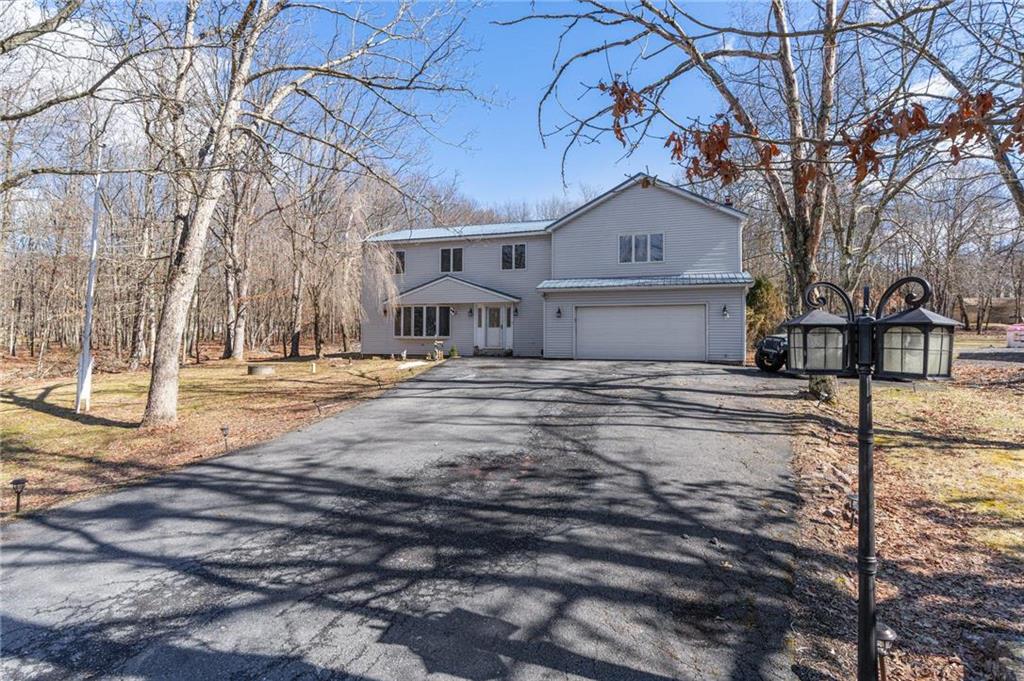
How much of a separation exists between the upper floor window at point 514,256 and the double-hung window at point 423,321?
125 inches

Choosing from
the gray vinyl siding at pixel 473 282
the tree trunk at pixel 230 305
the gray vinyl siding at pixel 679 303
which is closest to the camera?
the gray vinyl siding at pixel 679 303

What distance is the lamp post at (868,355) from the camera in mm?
2537

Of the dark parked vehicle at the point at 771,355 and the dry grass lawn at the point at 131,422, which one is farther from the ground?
the dark parked vehicle at the point at 771,355

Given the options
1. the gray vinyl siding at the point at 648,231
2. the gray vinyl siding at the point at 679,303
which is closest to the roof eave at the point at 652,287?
the gray vinyl siding at the point at 679,303

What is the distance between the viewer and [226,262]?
2369cm

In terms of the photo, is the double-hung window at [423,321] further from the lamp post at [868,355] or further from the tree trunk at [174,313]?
the lamp post at [868,355]

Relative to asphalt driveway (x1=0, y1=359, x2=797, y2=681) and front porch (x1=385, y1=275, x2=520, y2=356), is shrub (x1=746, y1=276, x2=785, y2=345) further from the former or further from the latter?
asphalt driveway (x1=0, y1=359, x2=797, y2=681)

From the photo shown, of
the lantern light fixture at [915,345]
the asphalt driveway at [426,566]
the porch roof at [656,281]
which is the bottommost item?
the asphalt driveway at [426,566]

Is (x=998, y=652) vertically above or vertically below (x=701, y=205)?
below

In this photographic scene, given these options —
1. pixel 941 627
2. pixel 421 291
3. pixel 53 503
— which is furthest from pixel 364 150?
pixel 421 291

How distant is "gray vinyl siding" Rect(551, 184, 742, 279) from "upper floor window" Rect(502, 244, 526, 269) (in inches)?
63.3

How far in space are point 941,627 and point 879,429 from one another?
6.03 meters

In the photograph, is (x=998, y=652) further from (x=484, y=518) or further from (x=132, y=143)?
(x=132, y=143)

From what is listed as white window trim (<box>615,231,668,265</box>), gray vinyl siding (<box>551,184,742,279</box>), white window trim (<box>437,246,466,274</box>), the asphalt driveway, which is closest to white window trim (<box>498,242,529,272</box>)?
gray vinyl siding (<box>551,184,742,279</box>)
